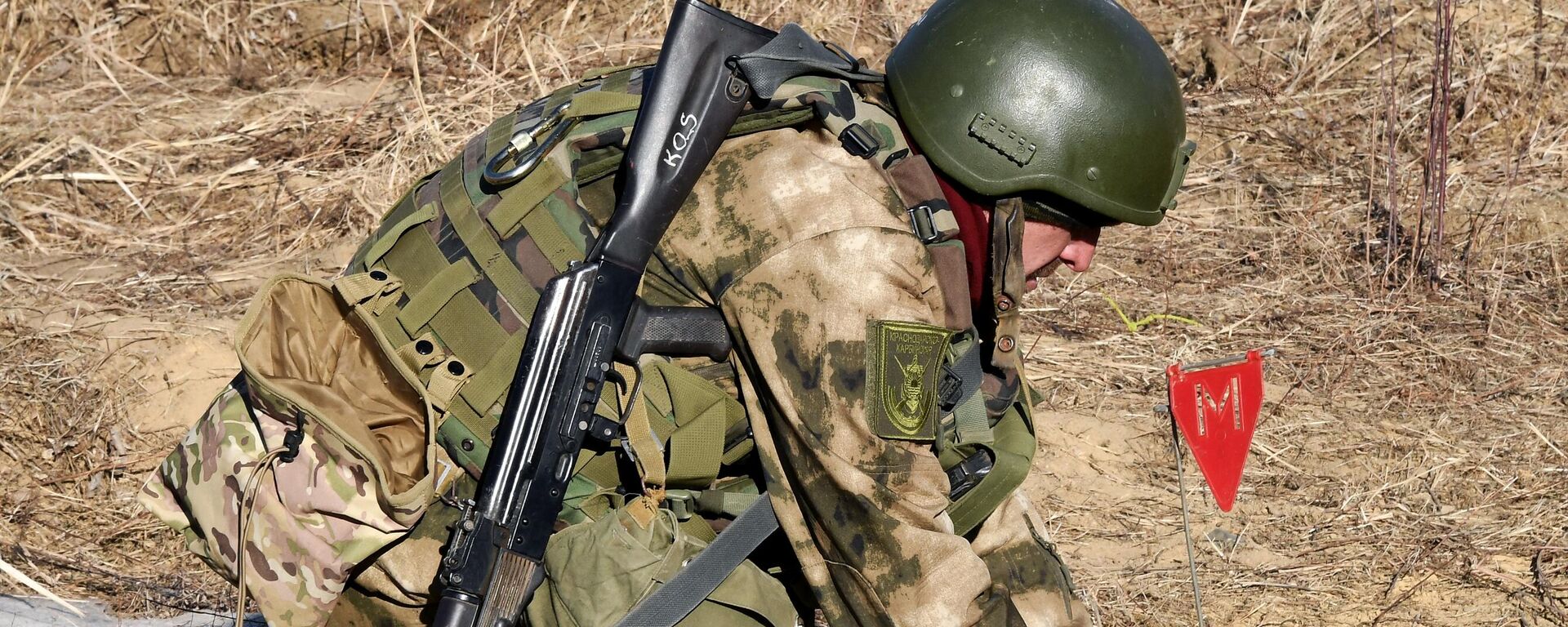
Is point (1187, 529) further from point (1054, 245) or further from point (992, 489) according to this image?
point (1054, 245)

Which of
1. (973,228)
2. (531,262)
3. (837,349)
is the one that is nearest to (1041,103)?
(973,228)

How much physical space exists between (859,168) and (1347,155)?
490 centimetres

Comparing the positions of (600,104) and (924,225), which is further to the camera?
(600,104)

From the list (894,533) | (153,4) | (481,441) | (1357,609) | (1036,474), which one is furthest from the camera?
(153,4)

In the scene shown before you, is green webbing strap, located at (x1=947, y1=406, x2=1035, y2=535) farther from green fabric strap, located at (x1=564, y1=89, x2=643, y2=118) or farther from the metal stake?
green fabric strap, located at (x1=564, y1=89, x2=643, y2=118)

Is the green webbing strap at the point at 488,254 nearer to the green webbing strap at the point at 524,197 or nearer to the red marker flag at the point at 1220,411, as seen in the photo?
the green webbing strap at the point at 524,197

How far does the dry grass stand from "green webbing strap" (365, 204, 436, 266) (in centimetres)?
190

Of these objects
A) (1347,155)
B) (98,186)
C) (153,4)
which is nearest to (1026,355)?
(1347,155)

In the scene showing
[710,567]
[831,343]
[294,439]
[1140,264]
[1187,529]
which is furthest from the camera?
[1140,264]

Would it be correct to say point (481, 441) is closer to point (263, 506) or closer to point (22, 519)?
point (263, 506)

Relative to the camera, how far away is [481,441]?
269 centimetres

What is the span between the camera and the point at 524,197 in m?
2.64

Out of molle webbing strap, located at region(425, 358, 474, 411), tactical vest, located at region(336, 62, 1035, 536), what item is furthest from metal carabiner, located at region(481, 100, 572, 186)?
molle webbing strap, located at region(425, 358, 474, 411)

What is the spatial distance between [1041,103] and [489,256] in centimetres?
108
